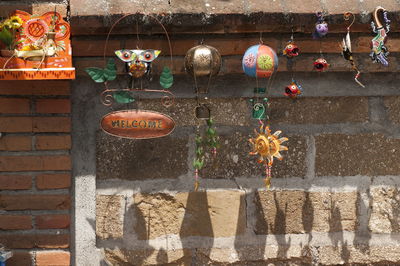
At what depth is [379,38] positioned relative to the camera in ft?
7.56

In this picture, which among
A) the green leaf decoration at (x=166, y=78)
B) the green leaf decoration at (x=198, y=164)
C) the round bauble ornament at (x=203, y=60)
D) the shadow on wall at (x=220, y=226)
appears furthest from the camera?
the shadow on wall at (x=220, y=226)

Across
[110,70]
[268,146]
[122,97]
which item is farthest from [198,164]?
[110,70]

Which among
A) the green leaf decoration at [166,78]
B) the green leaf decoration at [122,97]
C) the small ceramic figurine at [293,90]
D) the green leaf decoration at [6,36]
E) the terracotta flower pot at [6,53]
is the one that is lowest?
the green leaf decoration at [122,97]

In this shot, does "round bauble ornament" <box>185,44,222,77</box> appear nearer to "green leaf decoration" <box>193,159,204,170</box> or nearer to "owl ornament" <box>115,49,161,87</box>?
"owl ornament" <box>115,49,161,87</box>

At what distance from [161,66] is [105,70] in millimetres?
240

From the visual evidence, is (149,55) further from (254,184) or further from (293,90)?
(254,184)

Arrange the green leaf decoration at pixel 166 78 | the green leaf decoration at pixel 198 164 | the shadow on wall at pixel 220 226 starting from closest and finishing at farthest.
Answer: the green leaf decoration at pixel 166 78
the green leaf decoration at pixel 198 164
the shadow on wall at pixel 220 226

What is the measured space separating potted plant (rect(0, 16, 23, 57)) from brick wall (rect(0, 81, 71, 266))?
0.16m

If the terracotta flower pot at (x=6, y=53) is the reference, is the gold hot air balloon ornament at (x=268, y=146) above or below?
Result: below

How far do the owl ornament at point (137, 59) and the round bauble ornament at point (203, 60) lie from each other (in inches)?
5.1

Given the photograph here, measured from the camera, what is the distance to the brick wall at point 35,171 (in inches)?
91.8

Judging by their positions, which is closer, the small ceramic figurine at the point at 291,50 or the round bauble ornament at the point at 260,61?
the round bauble ornament at the point at 260,61

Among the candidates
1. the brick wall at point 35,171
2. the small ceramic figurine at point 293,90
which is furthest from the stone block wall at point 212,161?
A: the small ceramic figurine at point 293,90

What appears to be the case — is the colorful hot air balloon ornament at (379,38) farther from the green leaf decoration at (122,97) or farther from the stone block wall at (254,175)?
the green leaf decoration at (122,97)
